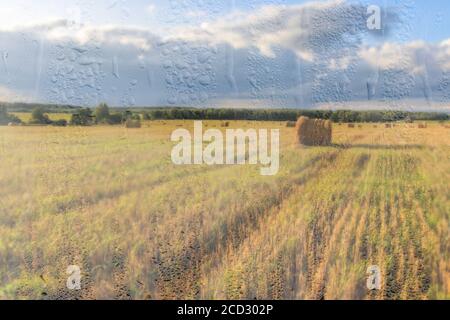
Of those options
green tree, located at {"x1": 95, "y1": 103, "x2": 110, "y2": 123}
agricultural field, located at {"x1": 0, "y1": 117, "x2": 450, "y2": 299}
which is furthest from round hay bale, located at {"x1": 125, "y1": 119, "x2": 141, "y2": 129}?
agricultural field, located at {"x1": 0, "y1": 117, "x2": 450, "y2": 299}

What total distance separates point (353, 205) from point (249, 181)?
7.32ft

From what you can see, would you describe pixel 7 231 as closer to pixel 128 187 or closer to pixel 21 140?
pixel 128 187

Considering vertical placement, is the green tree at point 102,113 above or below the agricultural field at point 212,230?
above

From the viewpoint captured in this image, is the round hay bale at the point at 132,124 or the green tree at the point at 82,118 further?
the round hay bale at the point at 132,124

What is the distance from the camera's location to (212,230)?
7.83m

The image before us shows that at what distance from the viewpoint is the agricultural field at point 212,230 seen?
6.62 metres

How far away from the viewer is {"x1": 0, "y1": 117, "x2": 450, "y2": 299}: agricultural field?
662cm

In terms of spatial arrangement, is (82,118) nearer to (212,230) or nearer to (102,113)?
(102,113)

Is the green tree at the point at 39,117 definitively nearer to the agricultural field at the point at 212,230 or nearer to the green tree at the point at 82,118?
A: the green tree at the point at 82,118

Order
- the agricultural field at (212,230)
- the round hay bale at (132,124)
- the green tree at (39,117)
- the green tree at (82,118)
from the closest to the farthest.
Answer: the agricultural field at (212,230) < the green tree at (82,118) < the green tree at (39,117) < the round hay bale at (132,124)

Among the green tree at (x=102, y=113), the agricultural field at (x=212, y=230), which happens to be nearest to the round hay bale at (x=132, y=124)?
the green tree at (x=102, y=113)

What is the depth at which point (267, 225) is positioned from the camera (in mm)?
8180

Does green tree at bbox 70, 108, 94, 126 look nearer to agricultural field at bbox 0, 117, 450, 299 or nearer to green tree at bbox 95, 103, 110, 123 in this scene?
green tree at bbox 95, 103, 110, 123

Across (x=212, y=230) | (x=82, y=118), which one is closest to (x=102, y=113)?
(x=82, y=118)
